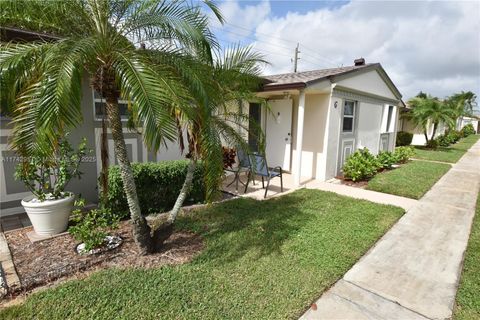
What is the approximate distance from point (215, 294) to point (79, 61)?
2699 millimetres

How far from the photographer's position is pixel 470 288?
308cm

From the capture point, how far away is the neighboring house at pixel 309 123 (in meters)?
5.39

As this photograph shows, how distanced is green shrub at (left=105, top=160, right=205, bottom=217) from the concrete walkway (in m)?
3.43

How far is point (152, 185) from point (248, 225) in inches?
78.5

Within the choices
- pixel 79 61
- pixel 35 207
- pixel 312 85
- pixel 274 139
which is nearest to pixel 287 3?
pixel 312 85

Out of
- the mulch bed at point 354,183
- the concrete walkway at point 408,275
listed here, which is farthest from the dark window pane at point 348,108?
the concrete walkway at point 408,275

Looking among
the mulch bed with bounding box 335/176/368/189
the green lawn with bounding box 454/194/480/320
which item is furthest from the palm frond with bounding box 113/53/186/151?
the mulch bed with bounding box 335/176/368/189

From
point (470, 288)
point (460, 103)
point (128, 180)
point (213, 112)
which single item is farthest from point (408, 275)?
point (460, 103)

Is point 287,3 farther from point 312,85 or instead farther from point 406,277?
point 406,277

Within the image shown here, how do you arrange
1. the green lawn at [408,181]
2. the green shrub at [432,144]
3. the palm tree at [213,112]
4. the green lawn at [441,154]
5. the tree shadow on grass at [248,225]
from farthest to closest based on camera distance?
the green shrub at [432,144], the green lawn at [441,154], the green lawn at [408,181], the tree shadow on grass at [248,225], the palm tree at [213,112]

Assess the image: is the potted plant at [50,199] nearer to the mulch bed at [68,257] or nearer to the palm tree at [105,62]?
the mulch bed at [68,257]

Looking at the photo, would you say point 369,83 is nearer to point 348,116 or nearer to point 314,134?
point 348,116

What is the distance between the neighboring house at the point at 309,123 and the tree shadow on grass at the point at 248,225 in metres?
1.76

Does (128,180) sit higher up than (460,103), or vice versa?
(460,103)
